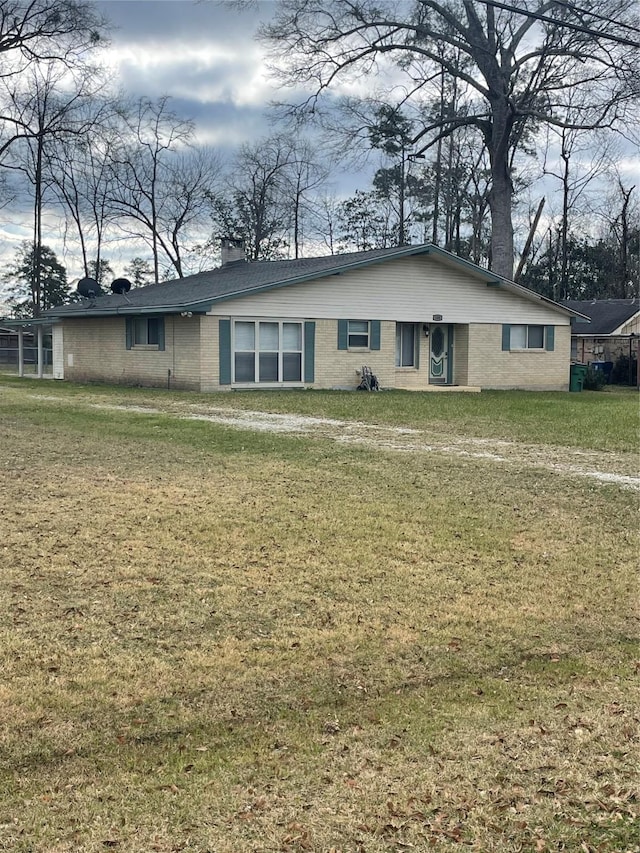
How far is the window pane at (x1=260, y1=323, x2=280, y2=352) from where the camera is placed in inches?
875

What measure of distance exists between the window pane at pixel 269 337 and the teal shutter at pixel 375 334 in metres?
2.84

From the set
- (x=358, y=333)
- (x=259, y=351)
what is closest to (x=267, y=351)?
(x=259, y=351)

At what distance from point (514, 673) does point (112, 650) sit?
79.7 inches

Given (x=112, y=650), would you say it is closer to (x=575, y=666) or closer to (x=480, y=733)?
(x=480, y=733)

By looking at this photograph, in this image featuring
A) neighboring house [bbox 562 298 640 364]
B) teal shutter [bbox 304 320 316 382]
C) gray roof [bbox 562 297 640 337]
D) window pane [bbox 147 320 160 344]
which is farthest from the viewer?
gray roof [bbox 562 297 640 337]

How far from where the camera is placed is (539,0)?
25.7 m

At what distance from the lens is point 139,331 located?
23906 mm

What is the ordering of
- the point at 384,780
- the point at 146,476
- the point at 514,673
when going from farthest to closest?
the point at 146,476
the point at 514,673
the point at 384,780

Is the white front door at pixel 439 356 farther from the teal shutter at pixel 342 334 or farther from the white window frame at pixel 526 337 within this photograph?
the teal shutter at pixel 342 334

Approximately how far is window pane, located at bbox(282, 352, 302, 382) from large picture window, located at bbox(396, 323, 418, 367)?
3.72 meters

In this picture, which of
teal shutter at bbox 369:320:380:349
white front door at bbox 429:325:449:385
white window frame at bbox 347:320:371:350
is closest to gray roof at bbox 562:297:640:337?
white front door at bbox 429:325:449:385

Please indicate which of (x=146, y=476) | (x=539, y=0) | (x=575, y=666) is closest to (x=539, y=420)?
(x=146, y=476)

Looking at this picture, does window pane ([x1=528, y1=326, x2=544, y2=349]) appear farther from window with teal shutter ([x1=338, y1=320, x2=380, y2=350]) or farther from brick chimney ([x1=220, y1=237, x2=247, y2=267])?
brick chimney ([x1=220, y1=237, x2=247, y2=267])

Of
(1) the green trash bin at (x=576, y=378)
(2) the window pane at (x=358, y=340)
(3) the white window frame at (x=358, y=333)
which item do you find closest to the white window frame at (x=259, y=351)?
(3) the white window frame at (x=358, y=333)
